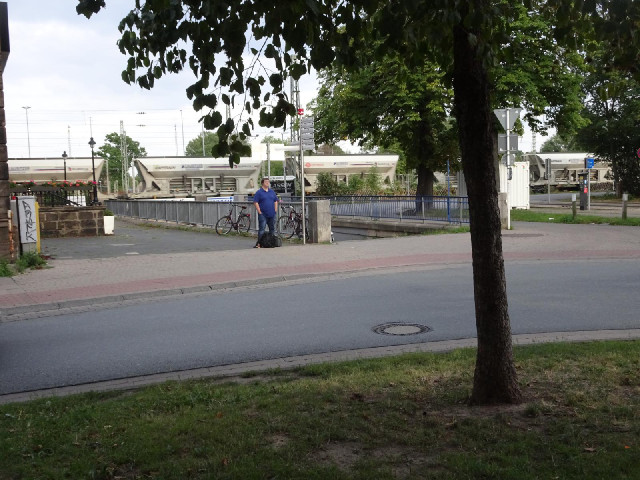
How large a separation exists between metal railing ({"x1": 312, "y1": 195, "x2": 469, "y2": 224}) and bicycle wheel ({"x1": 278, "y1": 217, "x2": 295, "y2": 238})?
541 cm

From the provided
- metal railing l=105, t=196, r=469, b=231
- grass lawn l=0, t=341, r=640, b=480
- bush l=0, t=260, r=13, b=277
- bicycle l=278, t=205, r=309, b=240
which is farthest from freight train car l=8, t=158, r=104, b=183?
grass lawn l=0, t=341, r=640, b=480

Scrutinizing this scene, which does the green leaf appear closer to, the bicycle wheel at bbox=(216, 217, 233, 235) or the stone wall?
the bicycle wheel at bbox=(216, 217, 233, 235)

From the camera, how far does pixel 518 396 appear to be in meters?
5.12

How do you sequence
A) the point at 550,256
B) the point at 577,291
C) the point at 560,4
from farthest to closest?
the point at 550,256, the point at 577,291, the point at 560,4

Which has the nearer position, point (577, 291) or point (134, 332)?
point (134, 332)

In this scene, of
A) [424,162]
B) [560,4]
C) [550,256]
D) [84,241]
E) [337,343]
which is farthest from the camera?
[424,162]

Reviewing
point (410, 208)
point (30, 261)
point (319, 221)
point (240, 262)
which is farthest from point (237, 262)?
point (410, 208)

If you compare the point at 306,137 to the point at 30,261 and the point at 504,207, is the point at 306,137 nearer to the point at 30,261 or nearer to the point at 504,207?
the point at 504,207

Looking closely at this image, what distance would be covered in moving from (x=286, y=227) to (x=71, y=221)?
27.4ft

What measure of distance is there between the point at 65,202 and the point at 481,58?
25.8 m

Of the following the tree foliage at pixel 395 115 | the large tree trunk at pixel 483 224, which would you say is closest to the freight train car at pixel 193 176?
the tree foliage at pixel 395 115

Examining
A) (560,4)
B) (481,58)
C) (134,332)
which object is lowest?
(134,332)

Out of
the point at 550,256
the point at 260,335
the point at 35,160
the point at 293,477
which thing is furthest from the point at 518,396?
the point at 35,160

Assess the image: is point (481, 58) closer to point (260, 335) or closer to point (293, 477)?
point (293, 477)
